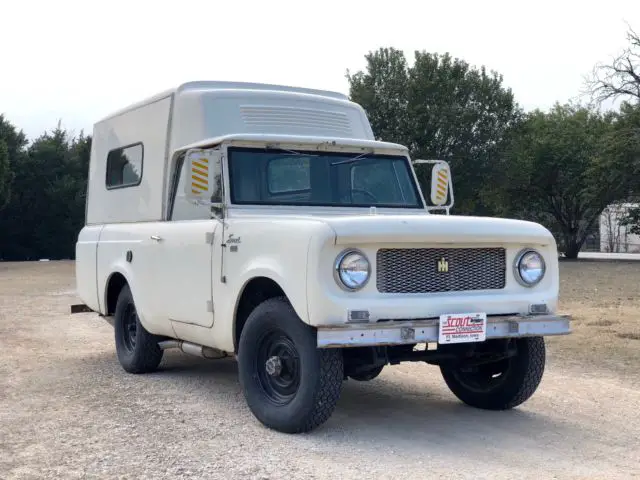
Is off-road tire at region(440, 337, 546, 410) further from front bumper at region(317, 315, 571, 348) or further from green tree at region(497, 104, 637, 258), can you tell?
green tree at region(497, 104, 637, 258)

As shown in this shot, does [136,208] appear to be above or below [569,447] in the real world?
above

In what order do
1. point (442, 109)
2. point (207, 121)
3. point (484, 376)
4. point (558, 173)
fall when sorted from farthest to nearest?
point (558, 173) < point (442, 109) < point (207, 121) < point (484, 376)

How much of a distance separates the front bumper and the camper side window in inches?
156

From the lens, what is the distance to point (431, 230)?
5.76m

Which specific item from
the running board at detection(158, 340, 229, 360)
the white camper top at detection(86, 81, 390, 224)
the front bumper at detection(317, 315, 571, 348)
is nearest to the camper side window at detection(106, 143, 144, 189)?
the white camper top at detection(86, 81, 390, 224)

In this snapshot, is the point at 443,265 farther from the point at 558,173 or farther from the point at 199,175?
Result: the point at 558,173

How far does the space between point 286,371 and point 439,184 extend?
110 inches

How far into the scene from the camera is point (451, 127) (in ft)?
124

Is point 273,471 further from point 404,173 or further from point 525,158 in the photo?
point 525,158

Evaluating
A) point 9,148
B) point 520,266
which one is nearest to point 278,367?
point 520,266

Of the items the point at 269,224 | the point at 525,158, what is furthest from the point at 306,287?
the point at 525,158

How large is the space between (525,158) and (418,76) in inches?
280

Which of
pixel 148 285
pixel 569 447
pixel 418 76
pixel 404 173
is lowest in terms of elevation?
pixel 569 447

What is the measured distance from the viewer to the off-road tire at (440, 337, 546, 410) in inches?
257
